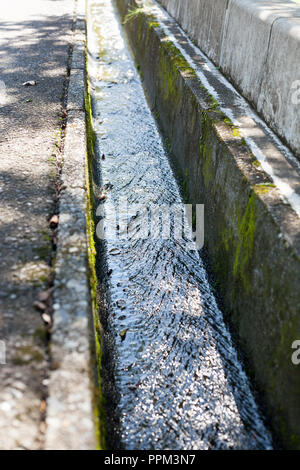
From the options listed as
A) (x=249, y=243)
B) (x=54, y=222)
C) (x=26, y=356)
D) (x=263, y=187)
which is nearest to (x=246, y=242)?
(x=249, y=243)

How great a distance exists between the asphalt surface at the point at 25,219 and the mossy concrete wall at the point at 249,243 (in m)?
1.09

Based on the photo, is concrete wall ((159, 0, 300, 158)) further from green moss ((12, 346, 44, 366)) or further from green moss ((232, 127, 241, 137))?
green moss ((12, 346, 44, 366))

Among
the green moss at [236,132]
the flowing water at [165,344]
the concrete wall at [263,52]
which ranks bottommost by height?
the flowing water at [165,344]

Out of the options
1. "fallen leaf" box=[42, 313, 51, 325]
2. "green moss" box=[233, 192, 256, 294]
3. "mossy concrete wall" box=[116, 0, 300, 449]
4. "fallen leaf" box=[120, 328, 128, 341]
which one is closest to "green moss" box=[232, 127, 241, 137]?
"mossy concrete wall" box=[116, 0, 300, 449]

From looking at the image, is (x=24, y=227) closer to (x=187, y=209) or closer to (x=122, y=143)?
(x=187, y=209)

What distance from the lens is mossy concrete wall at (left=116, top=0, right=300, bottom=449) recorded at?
7.39 feet

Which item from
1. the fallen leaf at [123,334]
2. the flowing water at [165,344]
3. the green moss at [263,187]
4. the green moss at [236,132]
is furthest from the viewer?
the green moss at [236,132]

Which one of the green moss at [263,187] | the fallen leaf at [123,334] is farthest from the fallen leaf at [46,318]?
the green moss at [263,187]

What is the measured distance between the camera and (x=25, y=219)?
288 cm

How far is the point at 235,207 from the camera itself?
301 cm

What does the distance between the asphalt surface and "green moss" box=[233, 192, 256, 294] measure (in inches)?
42.9

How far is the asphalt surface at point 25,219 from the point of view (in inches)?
71.2

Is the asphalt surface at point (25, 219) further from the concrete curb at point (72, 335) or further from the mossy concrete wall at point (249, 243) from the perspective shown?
the mossy concrete wall at point (249, 243)

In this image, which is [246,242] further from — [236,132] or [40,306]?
[40,306]
